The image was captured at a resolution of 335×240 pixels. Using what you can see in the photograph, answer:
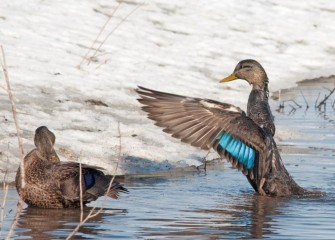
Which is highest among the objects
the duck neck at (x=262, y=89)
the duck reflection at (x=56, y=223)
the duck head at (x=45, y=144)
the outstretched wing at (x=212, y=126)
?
the duck neck at (x=262, y=89)

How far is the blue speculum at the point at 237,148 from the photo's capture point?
8141mm

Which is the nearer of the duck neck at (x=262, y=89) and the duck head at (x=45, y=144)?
the duck head at (x=45, y=144)

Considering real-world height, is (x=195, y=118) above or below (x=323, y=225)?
above

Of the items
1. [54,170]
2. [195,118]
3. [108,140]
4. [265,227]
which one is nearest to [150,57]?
[108,140]

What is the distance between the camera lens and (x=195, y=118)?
8289 mm

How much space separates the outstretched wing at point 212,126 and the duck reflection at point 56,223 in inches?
47.1

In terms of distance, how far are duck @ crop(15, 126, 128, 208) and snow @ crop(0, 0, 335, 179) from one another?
0.66m

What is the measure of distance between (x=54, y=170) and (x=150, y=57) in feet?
19.5

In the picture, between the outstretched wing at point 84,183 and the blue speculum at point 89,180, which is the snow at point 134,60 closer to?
the outstretched wing at point 84,183

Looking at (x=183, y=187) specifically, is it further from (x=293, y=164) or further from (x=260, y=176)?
(x=293, y=164)

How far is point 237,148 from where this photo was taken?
8.14 m

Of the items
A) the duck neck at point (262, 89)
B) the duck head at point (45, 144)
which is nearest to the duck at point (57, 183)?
the duck head at point (45, 144)

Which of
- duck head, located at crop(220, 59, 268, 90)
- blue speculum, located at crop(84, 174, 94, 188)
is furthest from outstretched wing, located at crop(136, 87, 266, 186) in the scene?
blue speculum, located at crop(84, 174, 94, 188)

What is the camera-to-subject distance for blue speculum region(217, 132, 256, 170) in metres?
8.14
